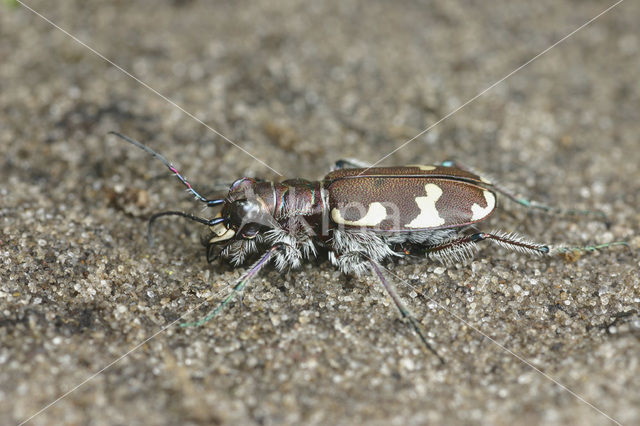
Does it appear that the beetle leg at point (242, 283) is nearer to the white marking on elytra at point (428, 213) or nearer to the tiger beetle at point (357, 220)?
the tiger beetle at point (357, 220)

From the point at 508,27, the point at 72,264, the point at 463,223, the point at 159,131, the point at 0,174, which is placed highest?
the point at 508,27

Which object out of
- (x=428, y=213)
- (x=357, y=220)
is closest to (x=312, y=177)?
(x=357, y=220)

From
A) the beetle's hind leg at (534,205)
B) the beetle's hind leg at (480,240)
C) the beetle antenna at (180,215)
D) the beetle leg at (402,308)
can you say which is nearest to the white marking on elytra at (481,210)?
the beetle's hind leg at (480,240)

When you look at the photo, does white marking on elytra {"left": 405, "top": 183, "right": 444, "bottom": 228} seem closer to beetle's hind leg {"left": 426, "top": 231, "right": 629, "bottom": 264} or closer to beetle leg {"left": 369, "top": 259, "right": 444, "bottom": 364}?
beetle's hind leg {"left": 426, "top": 231, "right": 629, "bottom": 264}

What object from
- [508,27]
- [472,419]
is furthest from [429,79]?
[472,419]

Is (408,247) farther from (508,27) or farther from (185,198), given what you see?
(508,27)

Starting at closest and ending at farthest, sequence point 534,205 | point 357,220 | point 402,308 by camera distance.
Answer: point 402,308 < point 357,220 < point 534,205

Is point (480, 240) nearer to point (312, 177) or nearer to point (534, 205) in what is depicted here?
point (534, 205)
